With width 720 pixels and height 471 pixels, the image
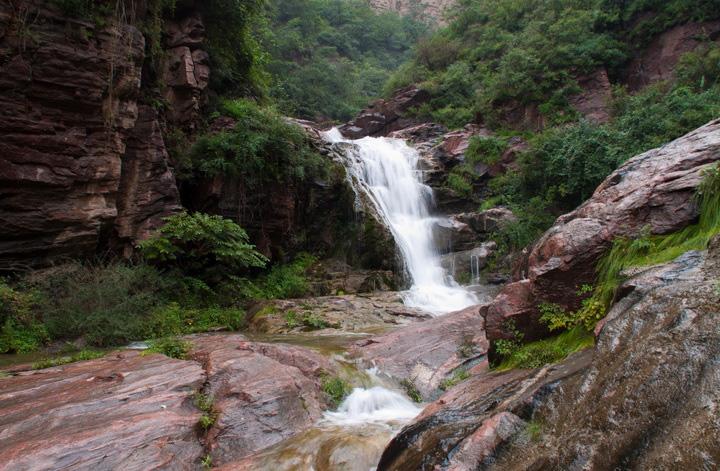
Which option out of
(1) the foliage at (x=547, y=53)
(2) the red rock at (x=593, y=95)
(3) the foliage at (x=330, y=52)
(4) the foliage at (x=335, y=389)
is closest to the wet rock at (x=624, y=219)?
(4) the foliage at (x=335, y=389)

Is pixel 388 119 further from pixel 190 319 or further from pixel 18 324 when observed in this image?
pixel 18 324

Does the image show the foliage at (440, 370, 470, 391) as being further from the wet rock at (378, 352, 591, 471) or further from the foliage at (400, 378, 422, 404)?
the wet rock at (378, 352, 591, 471)

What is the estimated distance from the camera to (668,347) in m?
2.52

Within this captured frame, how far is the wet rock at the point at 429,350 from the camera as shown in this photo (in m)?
6.29

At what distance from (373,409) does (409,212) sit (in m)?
13.3

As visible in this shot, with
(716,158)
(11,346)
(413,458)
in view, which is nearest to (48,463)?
(413,458)

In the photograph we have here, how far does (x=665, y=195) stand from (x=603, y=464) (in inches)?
134

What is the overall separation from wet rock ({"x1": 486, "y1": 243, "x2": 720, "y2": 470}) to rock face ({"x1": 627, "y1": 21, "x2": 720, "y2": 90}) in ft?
61.1

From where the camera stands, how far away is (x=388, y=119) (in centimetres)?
2823

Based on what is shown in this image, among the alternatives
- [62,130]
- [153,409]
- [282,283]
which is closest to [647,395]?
[153,409]

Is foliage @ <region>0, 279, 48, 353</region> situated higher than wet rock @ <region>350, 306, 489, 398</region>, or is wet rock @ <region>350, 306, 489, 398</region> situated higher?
foliage @ <region>0, 279, 48, 353</region>

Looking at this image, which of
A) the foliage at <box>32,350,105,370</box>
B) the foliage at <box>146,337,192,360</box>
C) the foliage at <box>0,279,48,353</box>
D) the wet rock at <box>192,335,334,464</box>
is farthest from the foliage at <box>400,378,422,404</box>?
the foliage at <box>0,279,48,353</box>

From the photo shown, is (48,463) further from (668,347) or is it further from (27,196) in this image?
(27,196)

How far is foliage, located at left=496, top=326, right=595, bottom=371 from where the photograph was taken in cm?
419
